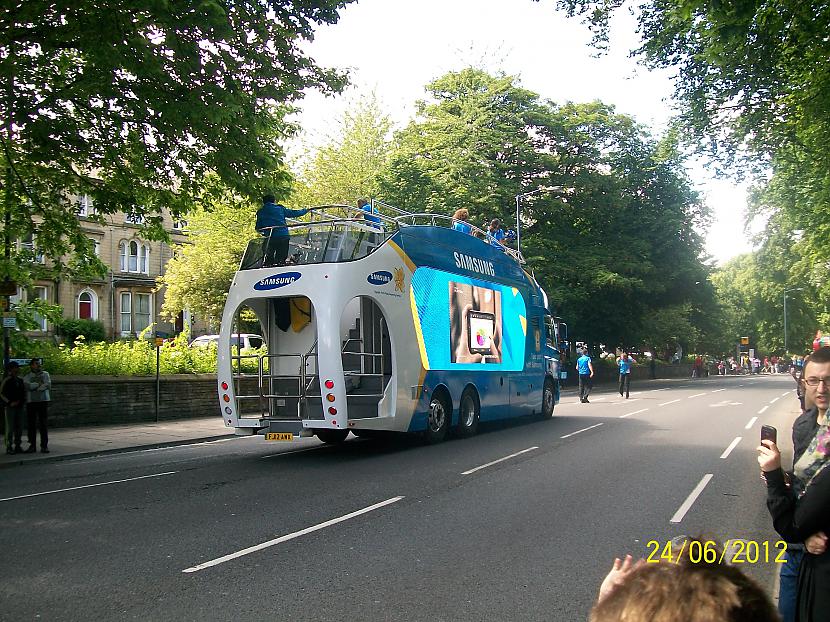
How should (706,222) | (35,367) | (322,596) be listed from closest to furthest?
1. (322,596)
2. (35,367)
3. (706,222)

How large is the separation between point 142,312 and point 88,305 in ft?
11.9

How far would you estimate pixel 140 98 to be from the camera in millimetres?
12727

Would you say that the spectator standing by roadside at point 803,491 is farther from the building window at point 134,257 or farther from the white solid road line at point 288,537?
the building window at point 134,257

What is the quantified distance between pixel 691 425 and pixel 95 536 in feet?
48.9

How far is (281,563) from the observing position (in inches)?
253

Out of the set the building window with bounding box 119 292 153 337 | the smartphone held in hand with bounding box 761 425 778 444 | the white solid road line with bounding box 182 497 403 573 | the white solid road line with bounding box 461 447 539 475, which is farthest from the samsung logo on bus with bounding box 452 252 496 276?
the building window with bounding box 119 292 153 337

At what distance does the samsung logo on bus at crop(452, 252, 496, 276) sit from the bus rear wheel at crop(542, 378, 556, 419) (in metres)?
4.44

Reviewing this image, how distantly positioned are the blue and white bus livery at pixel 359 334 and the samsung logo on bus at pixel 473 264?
0.18 feet

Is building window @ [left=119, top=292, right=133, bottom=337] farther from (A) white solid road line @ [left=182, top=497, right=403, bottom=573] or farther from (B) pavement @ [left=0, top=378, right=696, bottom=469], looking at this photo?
(A) white solid road line @ [left=182, top=497, right=403, bottom=573]

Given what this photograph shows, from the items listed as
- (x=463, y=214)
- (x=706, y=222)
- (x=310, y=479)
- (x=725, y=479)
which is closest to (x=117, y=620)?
(x=310, y=479)

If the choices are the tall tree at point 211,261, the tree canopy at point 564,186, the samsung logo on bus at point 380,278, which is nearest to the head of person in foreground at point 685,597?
the samsung logo on bus at point 380,278

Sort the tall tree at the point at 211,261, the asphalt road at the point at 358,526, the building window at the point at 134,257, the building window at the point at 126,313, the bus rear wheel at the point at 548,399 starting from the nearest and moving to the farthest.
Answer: the asphalt road at the point at 358,526, the bus rear wheel at the point at 548,399, the tall tree at the point at 211,261, the building window at the point at 126,313, the building window at the point at 134,257

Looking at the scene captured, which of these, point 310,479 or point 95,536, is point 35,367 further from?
point 95,536

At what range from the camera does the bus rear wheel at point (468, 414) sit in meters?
15.8
